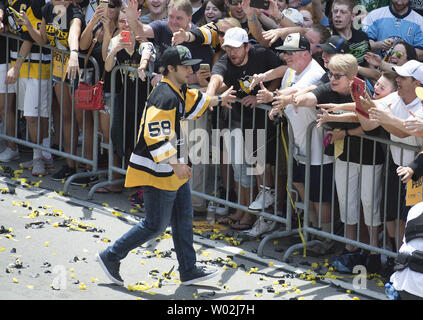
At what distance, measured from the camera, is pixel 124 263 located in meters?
8.83

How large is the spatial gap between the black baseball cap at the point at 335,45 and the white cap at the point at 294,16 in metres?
0.72

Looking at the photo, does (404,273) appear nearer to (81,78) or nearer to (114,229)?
(114,229)

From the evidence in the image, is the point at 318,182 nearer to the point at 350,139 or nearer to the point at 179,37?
the point at 350,139

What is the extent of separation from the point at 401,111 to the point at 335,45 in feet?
4.20

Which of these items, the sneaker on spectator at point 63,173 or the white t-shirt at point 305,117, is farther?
the sneaker on spectator at point 63,173

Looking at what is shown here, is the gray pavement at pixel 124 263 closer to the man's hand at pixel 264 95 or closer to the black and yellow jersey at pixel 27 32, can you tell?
the man's hand at pixel 264 95

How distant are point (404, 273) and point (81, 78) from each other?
230 inches

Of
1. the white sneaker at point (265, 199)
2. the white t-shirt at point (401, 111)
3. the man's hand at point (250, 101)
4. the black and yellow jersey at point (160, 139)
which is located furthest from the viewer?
the white sneaker at point (265, 199)

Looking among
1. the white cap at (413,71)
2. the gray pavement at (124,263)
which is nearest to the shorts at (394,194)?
the gray pavement at (124,263)

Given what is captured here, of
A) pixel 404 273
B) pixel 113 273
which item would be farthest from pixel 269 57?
pixel 404 273

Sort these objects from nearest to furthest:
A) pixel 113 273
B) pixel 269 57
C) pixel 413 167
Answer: pixel 413 167 < pixel 113 273 < pixel 269 57

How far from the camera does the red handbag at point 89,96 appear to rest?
35.1ft

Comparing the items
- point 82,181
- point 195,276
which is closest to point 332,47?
point 195,276

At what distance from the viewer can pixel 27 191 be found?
426 inches
